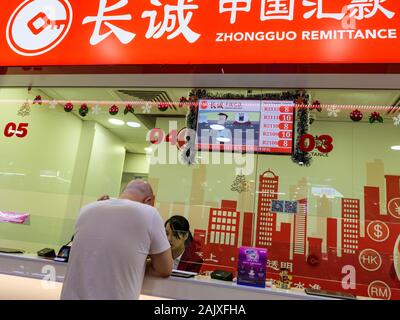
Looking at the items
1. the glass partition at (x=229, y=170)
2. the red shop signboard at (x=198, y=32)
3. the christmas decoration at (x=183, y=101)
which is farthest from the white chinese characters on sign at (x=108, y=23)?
the christmas decoration at (x=183, y=101)

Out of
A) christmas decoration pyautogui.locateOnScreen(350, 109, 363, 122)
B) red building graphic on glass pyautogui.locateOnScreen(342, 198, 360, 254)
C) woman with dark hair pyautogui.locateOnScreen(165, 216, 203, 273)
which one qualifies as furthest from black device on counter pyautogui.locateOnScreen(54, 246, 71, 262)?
christmas decoration pyautogui.locateOnScreen(350, 109, 363, 122)

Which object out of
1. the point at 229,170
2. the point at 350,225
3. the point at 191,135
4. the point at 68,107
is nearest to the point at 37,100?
the point at 68,107

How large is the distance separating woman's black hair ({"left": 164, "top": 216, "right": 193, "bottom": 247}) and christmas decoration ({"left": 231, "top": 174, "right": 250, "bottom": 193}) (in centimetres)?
56

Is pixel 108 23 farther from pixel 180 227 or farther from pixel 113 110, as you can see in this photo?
pixel 180 227

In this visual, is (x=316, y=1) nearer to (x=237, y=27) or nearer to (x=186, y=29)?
(x=237, y=27)

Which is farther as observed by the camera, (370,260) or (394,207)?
(394,207)

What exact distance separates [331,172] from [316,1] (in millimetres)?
1539

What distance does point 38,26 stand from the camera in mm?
2504

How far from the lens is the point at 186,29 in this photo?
224 cm

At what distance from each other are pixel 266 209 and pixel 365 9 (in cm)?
169

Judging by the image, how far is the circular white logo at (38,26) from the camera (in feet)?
8.02

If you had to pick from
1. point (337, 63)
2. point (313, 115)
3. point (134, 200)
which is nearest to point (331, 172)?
point (313, 115)

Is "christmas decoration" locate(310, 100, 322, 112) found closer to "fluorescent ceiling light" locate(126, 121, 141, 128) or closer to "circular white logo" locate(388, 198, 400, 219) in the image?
"circular white logo" locate(388, 198, 400, 219)

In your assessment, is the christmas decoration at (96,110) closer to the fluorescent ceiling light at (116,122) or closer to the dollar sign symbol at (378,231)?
the fluorescent ceiling light at (116,122)
